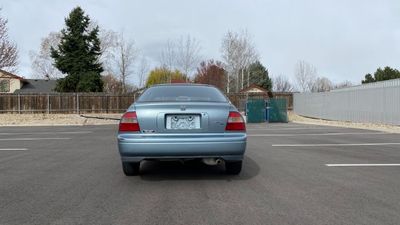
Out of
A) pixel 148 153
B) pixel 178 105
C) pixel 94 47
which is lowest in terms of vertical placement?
pixel 148 153

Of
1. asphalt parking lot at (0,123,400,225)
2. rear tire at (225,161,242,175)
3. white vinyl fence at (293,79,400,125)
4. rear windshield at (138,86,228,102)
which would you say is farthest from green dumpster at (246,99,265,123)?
rear tire at (225,161,242,175)

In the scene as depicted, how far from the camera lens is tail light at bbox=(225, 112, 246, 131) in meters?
6.40

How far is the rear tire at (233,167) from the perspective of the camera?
22.7 feet

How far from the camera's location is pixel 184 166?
816 centimetres

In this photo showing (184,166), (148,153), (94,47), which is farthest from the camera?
(94,47)

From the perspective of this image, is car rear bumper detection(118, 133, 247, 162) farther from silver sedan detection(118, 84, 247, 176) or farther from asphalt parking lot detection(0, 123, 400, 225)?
asphalt parking lot detection(0, 123, 400, 225)

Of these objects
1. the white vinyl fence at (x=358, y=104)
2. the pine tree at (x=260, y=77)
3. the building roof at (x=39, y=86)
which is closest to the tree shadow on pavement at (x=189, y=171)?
the white vinyl fence at (x=358, y=104)

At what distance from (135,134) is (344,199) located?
2.99 m

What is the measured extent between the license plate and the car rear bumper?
13cm

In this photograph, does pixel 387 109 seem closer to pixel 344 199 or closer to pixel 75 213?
pixel 344 199

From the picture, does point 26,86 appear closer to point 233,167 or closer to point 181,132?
point 233,167

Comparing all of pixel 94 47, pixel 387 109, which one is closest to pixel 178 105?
pixel 387 109

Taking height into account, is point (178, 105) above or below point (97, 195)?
above

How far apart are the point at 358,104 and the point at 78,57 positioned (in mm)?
31055
